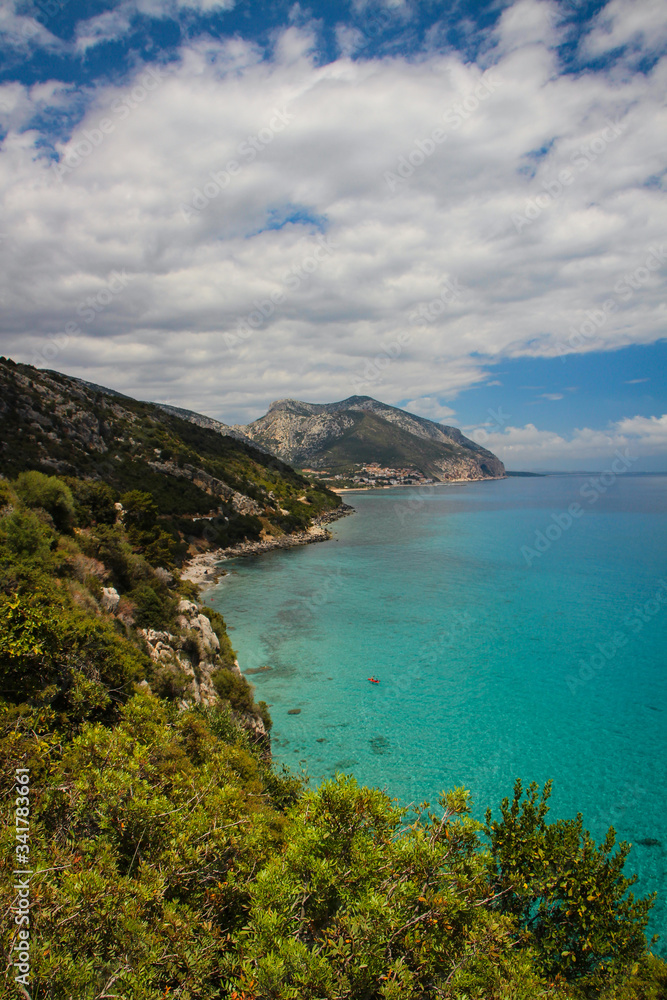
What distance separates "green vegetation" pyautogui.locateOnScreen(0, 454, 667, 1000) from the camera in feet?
17.7

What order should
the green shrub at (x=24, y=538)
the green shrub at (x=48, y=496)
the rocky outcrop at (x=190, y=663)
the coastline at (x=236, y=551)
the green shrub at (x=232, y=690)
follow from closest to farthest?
the green shrub at (x=24, y=538), the rocky outcrop at (x=190, y=663), the green shrub at (x=232, y=690), the green shrub at (x=48, y=496), the coastline at (x=236, y=551)

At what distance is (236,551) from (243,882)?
201 feet

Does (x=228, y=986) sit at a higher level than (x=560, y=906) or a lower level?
higher

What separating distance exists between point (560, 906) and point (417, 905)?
4.98 metres

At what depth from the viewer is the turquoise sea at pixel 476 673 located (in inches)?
802

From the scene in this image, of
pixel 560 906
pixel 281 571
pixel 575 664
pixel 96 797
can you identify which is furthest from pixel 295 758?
pixel 281 571

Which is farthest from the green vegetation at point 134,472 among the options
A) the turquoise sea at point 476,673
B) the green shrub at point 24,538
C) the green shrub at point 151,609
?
the turquoise sea at point 476,673

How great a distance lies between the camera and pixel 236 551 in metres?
67.0

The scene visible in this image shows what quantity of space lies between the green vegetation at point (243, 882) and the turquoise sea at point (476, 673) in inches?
303

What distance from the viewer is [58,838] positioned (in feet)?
23.0

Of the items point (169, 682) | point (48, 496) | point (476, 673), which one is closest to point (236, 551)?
point (476, 673)

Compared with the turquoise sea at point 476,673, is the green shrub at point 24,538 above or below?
above

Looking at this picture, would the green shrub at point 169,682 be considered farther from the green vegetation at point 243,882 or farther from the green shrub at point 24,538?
the green shrub at point 24,538

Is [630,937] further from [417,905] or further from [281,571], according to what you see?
[281,571]
